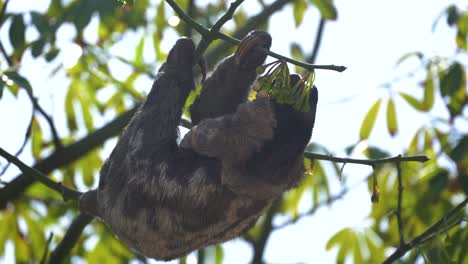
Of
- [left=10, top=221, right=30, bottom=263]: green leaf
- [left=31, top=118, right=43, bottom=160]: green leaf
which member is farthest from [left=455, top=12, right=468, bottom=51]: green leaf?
[left=10, top=221, right=30, bottom=263]: green leaf

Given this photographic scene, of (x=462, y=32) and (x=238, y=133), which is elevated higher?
(x=462, y=32)

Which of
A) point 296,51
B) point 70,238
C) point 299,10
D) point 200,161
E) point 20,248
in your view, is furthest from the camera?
point 296,51

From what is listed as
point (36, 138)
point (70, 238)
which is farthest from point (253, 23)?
point (70, 238)

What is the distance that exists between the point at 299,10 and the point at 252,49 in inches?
89.1

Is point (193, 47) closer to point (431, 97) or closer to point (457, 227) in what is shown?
point (457, 227)

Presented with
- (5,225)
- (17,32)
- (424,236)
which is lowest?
(5,225)

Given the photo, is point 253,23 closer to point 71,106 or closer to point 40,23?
point 71,106

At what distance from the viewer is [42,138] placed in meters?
7.29

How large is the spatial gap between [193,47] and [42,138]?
2141 mm

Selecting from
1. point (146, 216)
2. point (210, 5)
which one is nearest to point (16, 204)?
point (146, 216)

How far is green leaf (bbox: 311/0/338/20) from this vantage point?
20.3 feet

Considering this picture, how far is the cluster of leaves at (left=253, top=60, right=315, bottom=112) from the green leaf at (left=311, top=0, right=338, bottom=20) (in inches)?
72.5

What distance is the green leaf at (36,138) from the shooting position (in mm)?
7215

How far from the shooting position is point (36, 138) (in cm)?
722
